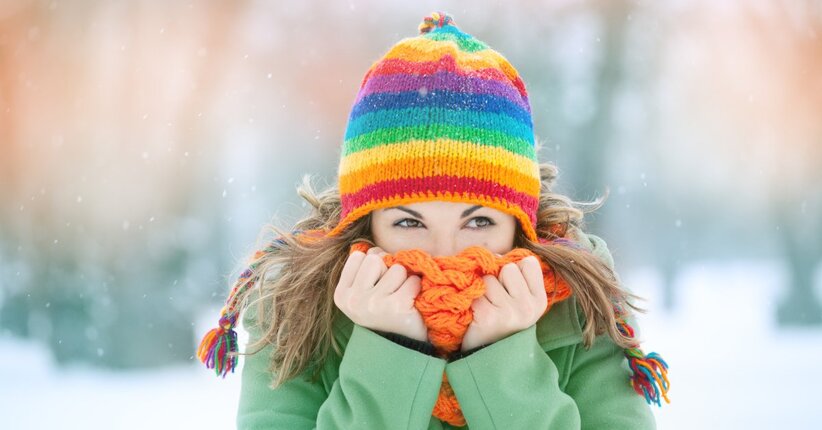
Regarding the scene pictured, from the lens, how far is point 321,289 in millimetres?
1625

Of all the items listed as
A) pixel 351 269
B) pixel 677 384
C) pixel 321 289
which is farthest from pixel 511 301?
pixel 677 384

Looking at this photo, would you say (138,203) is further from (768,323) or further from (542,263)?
(768,323)

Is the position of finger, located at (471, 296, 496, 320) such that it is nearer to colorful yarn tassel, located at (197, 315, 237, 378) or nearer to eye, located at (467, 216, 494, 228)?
eye, located at (467, 216, 494, 228)

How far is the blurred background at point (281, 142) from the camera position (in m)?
4.62

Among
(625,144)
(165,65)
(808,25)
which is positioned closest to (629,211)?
(625,144)

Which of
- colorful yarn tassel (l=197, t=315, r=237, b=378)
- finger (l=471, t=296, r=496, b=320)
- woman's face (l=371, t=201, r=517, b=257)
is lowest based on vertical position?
colorful yarn tassel (l=197, t=315, r=237, b=378)

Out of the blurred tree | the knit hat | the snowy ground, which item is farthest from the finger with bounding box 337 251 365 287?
the blurred tree

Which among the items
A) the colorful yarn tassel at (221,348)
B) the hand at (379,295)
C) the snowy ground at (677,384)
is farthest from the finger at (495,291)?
the snowy ground at (677,384)

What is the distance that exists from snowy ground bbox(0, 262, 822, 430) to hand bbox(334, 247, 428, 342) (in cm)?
171

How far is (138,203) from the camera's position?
4.85 meters

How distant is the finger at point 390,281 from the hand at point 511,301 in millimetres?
155

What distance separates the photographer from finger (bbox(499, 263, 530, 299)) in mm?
1391

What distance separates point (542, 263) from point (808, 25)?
458cm

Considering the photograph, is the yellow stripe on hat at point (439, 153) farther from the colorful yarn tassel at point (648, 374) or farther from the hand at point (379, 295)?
the colorful yarn tassel at point (648, 374)
